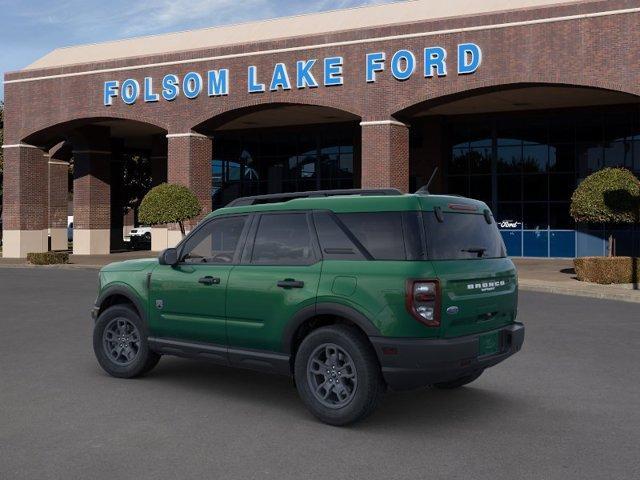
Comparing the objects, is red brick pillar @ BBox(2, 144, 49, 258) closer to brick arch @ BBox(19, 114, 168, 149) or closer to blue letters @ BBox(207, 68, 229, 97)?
brick arch @ BBox(19, 114, 168, 149)

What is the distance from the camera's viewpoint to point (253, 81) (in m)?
29.7

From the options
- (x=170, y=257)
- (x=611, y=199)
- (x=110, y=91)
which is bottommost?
(x=170, y=257)

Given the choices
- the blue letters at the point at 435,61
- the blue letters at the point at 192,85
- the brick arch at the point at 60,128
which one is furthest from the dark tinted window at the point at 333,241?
the brick arch at the point at 60,128

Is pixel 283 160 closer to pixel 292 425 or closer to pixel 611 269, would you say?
pixel 611 269

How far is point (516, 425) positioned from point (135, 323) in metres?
4.01

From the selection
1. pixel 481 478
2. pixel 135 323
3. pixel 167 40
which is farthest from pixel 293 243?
pixel 167 40

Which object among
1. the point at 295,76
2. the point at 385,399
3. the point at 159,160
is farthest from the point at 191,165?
the point at 385,399

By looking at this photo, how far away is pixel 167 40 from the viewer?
36.6 m

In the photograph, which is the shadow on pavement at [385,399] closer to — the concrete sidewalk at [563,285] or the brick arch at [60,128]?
the concrete sidewalk at [563,285]

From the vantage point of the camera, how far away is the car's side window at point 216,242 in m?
7.23

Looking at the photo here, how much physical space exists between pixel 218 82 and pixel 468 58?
34.7 feet

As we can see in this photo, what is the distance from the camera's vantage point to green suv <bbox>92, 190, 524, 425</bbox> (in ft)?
19.3

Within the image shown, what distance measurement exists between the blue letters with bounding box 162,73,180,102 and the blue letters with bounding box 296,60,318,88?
6.06 m

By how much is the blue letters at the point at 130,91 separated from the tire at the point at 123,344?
86.1ft
